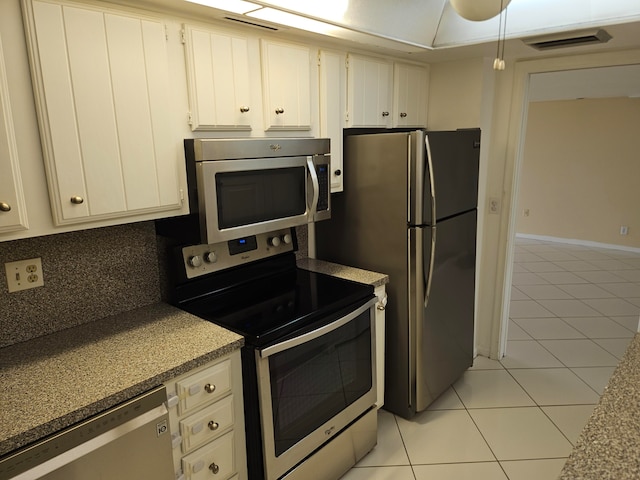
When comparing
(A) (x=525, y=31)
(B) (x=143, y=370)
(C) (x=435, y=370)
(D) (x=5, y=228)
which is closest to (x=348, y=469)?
(C) (x=435, y=370)

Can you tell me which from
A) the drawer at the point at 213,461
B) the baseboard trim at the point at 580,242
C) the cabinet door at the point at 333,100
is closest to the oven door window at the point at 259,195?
the cabinet door at the point at 333,100

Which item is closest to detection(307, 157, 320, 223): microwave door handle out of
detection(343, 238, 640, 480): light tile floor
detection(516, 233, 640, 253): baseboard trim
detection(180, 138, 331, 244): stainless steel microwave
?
detection(180, 138, 331, 244): stainless steel microwave

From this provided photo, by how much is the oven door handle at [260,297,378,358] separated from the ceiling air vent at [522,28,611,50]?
1.60 m

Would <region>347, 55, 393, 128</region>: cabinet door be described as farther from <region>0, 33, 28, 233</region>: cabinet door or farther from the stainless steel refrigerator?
<region>0, 33, 28, 233</region>: cabinet door

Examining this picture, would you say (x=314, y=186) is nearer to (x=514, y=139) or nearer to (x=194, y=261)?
(x=194, y=261)

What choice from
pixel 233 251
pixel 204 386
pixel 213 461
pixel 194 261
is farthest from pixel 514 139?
pixel 213 461

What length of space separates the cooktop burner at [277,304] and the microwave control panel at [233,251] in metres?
0.13

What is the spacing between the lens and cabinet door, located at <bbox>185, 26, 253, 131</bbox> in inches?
66.9

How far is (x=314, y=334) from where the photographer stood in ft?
6.21

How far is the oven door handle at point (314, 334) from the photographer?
1.72m

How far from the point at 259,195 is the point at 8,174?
91 centimetres

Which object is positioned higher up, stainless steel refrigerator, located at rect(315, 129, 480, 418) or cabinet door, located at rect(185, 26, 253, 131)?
cabinet door, located at rect(185, 26, 253, 131)

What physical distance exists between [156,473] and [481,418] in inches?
76.5

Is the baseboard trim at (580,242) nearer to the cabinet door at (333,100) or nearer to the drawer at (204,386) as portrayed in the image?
the cabinet door at (333,100)
